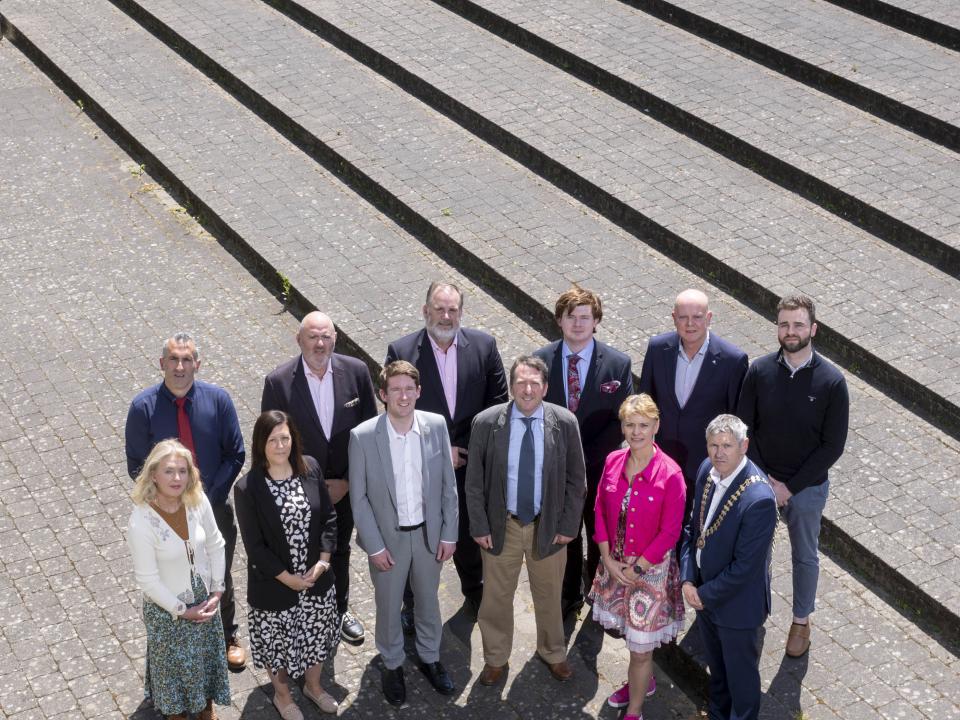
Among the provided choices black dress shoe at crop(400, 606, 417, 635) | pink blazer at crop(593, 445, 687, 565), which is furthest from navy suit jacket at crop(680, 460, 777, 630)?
black dress shoe at crop(400, 606, 417, 635)

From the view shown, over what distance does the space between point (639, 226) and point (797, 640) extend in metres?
4.91

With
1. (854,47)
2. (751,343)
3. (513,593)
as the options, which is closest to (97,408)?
(513,593)

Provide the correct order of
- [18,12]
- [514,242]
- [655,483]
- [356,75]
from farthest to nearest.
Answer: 1. [18,12]
2. [356,75]
3. [514,242]
4. [655,483]

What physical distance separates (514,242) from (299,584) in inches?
204

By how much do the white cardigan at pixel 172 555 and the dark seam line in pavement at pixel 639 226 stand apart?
505 centimetres

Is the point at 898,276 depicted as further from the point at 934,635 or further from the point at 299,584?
the point at 299,584

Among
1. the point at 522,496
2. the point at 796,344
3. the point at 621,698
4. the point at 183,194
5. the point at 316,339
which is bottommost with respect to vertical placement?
the point at 183,194

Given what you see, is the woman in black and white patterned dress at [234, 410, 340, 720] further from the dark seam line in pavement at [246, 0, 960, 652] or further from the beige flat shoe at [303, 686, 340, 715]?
the dark seam line in pavement at [246, 0, 960, 652]

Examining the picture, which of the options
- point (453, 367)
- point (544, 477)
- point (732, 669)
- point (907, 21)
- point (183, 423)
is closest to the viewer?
point (732, 669)

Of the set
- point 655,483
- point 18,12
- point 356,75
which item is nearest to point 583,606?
point 655,483

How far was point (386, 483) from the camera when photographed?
6859 mm

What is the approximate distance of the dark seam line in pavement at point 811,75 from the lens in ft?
38.8

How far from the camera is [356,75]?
14344 millimetres

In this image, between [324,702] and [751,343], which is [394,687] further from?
[751,343]
